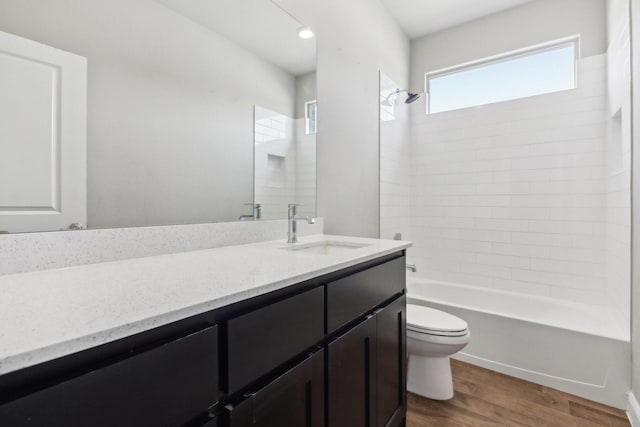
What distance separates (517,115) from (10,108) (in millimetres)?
3170

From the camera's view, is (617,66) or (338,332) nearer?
(338,332)

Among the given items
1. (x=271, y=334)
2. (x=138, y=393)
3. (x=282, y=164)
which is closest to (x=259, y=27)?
(x=282, y=164)

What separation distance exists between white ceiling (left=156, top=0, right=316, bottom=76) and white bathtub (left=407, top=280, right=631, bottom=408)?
1.93 meters

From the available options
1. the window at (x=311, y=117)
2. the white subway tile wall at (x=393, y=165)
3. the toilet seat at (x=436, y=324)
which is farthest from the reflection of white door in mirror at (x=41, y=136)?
the white subway tile wall at (x=393, y=165)

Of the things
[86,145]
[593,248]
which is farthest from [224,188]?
[593,248]

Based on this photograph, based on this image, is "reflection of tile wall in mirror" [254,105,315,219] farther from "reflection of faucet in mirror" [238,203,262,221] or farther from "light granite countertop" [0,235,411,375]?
"light granite countertop" [0,235,411,375]

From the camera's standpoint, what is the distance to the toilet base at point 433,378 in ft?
6.06

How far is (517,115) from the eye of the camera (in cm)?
270

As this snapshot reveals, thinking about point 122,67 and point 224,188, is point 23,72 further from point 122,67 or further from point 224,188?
point 224,188

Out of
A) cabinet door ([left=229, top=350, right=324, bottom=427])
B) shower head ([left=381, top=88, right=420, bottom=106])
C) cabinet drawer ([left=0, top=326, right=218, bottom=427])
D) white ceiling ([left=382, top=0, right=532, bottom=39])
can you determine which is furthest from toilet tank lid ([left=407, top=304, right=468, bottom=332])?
white ceiling ([left=382, top=0, right=532, bottom=39])

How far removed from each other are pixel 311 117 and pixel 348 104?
0.46m

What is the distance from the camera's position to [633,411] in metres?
1.64

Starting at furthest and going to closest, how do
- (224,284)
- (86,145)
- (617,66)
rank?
(617,66) → (86,145) → (224,284)

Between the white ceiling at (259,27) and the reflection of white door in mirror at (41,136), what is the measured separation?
0.52 metres
